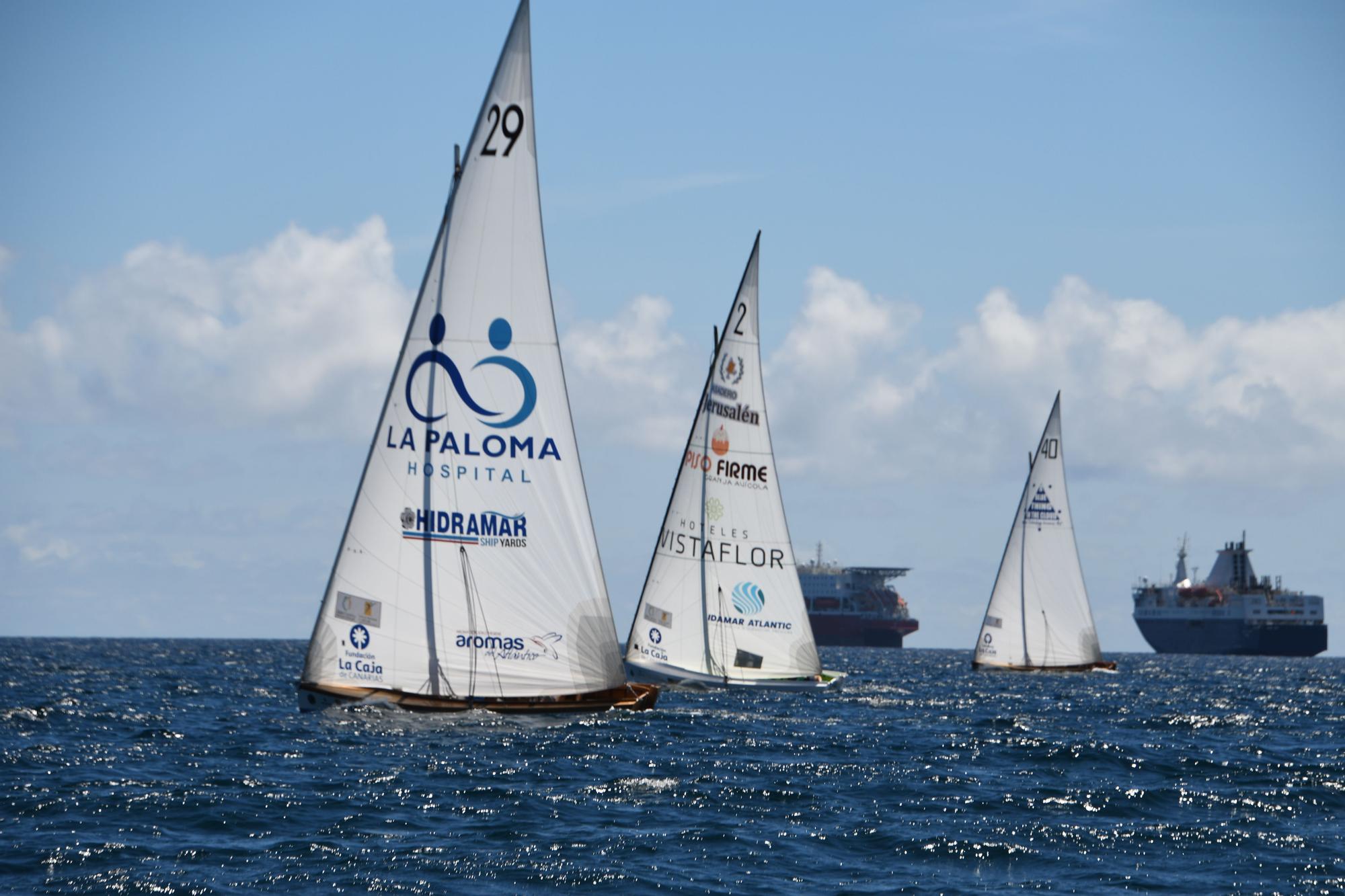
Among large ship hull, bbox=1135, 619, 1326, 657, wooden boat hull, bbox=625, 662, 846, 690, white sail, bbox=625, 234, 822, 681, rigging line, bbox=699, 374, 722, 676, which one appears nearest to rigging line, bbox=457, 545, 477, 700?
wooden boat hull, bbox=625, 662, 846, 690

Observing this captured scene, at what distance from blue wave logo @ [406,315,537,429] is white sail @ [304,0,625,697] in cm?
2

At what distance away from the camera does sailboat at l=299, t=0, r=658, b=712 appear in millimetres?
24500

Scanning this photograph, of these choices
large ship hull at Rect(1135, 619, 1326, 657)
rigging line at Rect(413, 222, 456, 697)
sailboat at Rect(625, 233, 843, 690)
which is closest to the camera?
rigging line at Rect(413, 222, 456, 697)

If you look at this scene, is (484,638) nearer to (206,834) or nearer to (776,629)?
(206,834)

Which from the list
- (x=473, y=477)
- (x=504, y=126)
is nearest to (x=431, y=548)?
(x=473, y=477)

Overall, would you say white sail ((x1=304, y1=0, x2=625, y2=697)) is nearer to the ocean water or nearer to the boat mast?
the ocean water

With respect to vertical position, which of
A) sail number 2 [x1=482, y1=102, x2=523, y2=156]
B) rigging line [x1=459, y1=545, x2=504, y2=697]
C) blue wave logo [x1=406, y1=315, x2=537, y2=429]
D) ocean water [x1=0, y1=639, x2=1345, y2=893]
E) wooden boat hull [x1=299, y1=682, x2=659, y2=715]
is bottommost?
ocean water [x1=0, y1=639, x2=1345, y2=893]

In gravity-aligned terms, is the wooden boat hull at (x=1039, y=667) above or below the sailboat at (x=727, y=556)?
below

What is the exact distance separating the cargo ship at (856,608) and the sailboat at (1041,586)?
12574 centimetres

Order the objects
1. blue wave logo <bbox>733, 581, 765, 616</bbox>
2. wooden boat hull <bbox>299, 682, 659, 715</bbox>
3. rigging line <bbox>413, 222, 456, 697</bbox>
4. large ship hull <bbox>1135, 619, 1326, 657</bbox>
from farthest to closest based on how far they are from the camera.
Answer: large ship hull <bbox>1135, 619, 1326, 657</bbox> → blue wave logo <bbox>733, 581, 765, 616</bbox> → rigging line <bbox>413, 222, 456, 697</bbox> → wooden boat hull <bbox>299, 682, 659, 715</bbox>

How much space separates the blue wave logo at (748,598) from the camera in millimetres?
40219

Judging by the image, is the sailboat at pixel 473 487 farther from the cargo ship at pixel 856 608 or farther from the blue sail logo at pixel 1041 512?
the cargo ship at pixel 856 608

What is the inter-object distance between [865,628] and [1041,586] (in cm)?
12937

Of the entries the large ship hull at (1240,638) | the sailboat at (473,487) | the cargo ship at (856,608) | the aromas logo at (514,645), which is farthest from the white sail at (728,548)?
the cargo ship at (856,608)
